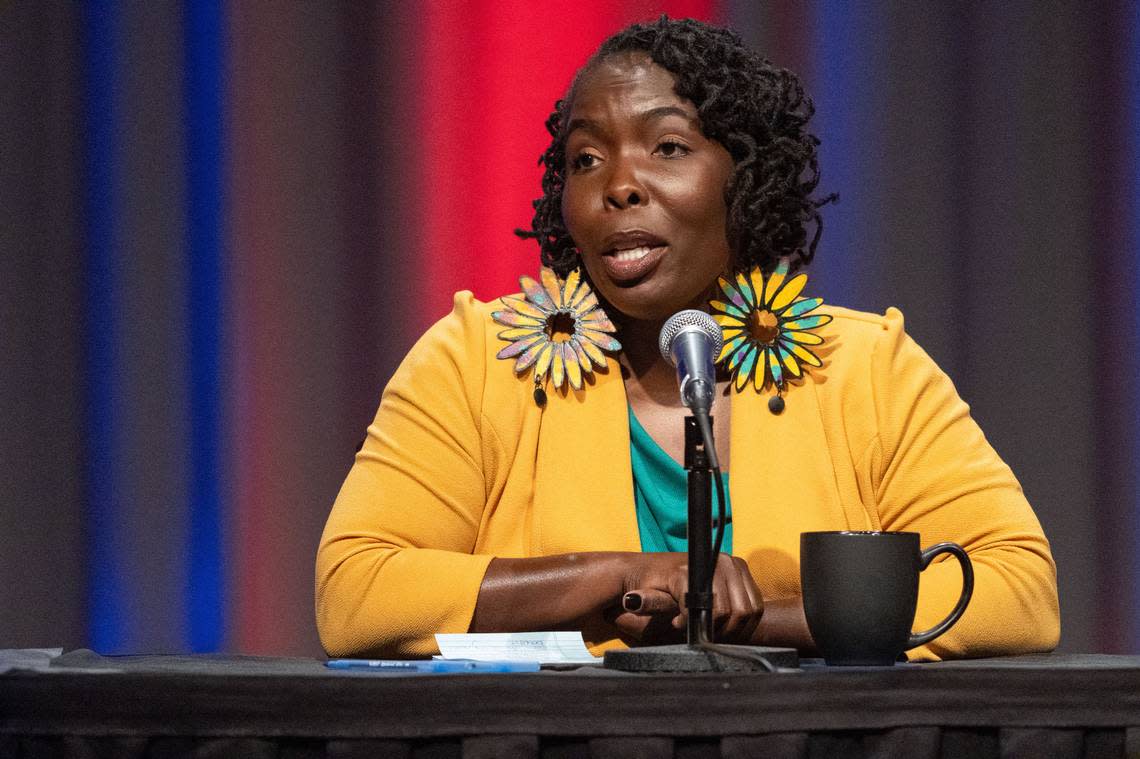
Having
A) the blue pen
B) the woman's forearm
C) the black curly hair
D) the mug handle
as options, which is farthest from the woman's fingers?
the black curly hair

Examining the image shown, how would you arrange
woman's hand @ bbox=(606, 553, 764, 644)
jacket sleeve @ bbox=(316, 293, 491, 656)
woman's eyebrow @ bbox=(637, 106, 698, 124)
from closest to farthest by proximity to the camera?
woman's hand @ bbox=(606, 553, 764, 644), jacket sleeve @ bbox=(316, 293, 491, 656), woman's eyebrow @ bbox=(637, 106, 698, 124)

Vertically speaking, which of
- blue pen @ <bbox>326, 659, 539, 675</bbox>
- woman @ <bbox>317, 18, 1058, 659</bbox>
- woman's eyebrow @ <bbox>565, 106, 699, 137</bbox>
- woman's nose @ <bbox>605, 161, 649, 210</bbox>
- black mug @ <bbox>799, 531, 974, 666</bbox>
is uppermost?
woman's eyebrow @ <bbox>565, 106, 699, 137</bbox>

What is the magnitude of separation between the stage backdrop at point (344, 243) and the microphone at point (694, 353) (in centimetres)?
174

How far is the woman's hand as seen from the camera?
1.53m

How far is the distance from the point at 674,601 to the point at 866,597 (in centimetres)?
30

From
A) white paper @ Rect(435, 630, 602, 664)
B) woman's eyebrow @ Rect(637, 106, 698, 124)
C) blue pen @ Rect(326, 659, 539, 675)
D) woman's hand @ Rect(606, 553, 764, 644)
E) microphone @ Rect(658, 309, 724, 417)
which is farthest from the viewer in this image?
woman's eyebrow @ Rect(637, 106, 698, 124)

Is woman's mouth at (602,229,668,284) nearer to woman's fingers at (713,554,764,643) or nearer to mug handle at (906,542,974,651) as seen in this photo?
woman's fingers at (713,554,764,643)

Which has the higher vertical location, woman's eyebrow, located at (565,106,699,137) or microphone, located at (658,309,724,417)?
woman's eyebrow, located at (565,106,699,137)

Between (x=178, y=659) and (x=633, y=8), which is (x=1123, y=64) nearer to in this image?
(x=633, y=8)

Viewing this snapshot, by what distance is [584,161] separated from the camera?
78.0 inches

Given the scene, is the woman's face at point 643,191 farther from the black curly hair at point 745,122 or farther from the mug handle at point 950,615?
the mug handle at point 950,615

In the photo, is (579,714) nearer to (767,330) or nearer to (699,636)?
(699,636)

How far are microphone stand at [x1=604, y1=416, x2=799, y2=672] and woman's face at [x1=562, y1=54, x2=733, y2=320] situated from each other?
25.1 inches

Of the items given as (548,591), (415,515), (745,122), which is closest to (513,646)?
(548,591)
